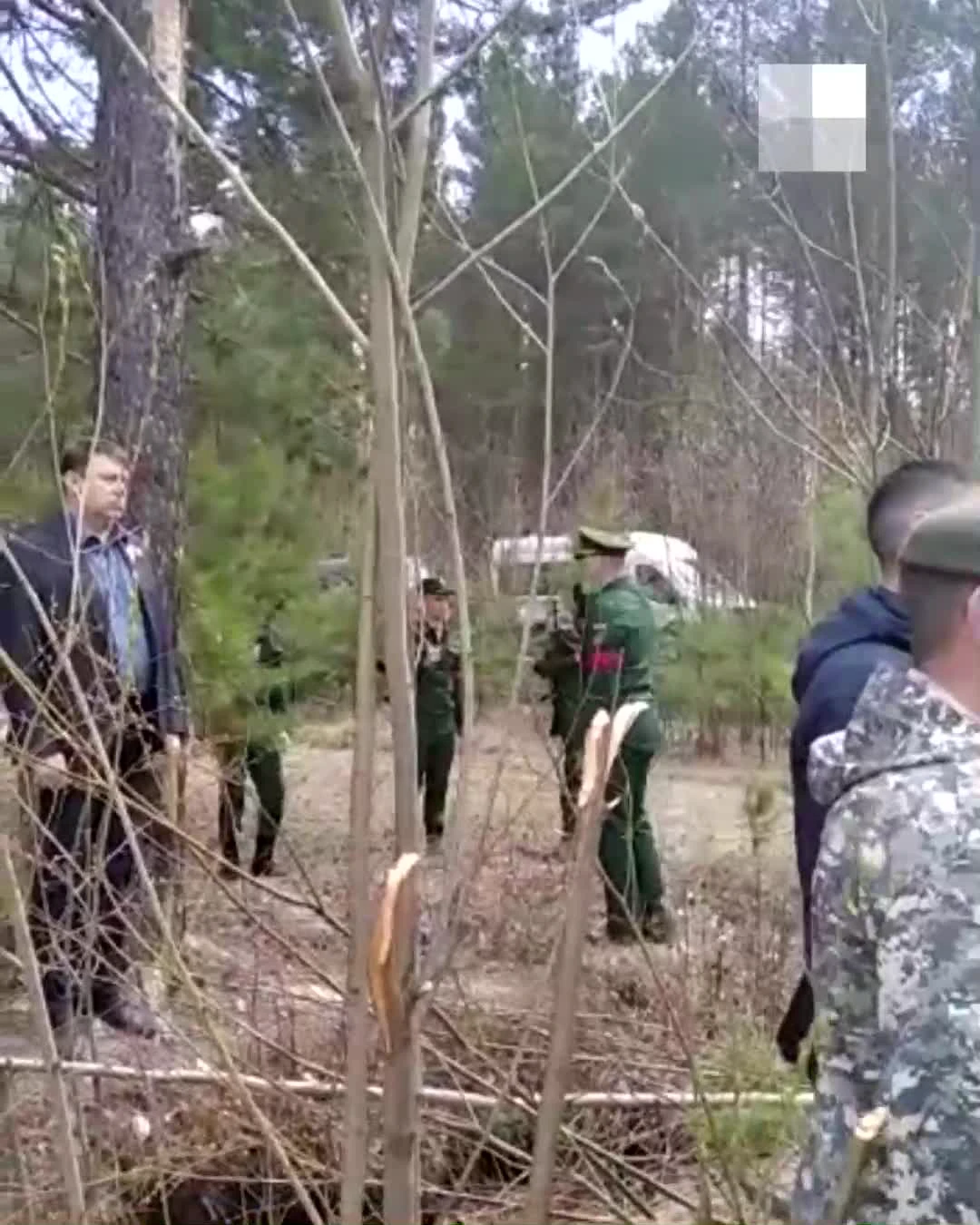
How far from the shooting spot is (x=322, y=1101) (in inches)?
126

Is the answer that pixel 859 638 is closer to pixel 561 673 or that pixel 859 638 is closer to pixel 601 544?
pixel 601 544

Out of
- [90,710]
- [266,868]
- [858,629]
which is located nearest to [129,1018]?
[90,710]

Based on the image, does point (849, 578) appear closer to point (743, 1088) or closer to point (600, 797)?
point (743, 1088)

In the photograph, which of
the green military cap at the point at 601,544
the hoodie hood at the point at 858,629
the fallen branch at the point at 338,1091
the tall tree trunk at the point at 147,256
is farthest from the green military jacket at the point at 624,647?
the hoodie hood at the point at 858,629

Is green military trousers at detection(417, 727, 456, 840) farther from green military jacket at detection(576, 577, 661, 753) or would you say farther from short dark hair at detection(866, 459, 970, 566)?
short dark hair at detection(866, 459, 970, 566)

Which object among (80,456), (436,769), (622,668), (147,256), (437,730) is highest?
(147,256)

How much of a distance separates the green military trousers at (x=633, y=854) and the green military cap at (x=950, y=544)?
2892 millimetres

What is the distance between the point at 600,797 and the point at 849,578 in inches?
189

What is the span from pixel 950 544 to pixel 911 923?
36 cm

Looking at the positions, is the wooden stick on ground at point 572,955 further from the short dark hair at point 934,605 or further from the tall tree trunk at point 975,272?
the tall tree trunk at point 975,272

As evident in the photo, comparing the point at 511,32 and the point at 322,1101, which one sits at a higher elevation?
the point at 511,32

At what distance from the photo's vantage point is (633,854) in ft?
17.0

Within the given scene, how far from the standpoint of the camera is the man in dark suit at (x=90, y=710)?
9.73 ft

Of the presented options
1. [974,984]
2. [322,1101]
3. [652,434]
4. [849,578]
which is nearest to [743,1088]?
[322,1101]
